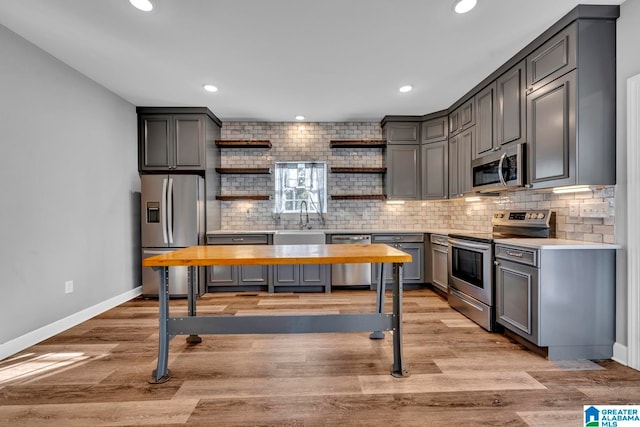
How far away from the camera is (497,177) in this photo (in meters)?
3.29

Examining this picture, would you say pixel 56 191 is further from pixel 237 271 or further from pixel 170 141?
pixel 237 271

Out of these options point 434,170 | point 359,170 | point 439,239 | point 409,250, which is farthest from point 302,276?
point 434,170

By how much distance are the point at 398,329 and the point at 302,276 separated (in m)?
2.43

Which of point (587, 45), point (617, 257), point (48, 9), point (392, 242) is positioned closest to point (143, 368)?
point (48, 9)

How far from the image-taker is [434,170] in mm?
4691

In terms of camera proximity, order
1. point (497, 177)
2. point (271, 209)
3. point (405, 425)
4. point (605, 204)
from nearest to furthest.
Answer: point (405, 425) < point (605, 204) < point (497, 177) < point (271, 209)

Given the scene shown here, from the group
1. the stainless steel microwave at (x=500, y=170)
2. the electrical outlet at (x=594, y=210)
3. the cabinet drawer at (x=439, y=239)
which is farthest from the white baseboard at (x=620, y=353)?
the cabinet drawer at (x=439, y=239)

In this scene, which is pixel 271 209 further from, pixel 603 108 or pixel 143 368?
pixel 603 108

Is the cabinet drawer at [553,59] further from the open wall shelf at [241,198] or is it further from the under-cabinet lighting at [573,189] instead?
the open wall shelf at [241,198]

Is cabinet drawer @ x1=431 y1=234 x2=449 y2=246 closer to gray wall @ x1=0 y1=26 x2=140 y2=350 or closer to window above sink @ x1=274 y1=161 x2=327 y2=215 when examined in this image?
window above sink @ x1=274 y1=161 x2=327 y2=215

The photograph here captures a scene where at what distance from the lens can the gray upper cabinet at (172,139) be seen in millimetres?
4379

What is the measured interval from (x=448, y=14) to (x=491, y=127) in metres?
1.55

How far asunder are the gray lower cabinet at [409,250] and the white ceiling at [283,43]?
1.98 metres

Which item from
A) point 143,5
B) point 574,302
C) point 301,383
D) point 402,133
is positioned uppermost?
point 143,5
